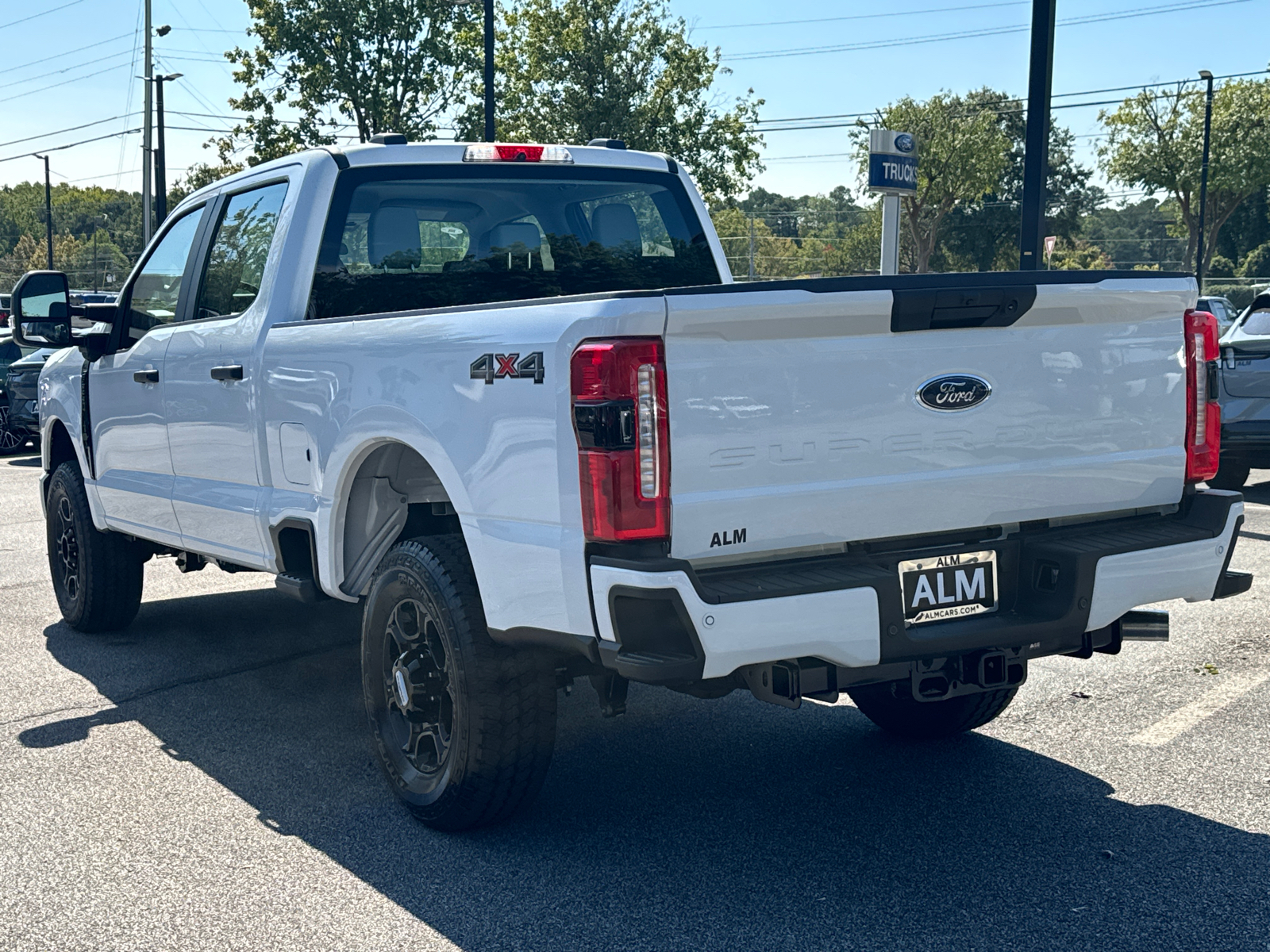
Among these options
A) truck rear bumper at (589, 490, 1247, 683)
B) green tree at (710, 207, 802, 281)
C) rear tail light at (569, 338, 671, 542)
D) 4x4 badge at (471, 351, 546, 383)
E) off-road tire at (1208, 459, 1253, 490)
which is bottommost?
off-road tire at (1208, 459, 1253, 490)

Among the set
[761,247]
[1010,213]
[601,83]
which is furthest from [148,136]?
[761,247]

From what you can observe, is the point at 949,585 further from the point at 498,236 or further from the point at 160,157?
the point at 160,157

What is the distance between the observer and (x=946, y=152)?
A: 65.4 metres

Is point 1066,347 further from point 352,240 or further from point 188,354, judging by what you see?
point 188,354

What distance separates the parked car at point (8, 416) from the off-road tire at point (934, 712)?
14.7 meters

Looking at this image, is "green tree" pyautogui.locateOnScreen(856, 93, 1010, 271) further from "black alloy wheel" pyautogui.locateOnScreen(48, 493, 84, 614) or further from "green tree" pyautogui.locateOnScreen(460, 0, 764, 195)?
"black alloy wheel" pyautogui.locateOnScreen(48, 493, 84, 614)

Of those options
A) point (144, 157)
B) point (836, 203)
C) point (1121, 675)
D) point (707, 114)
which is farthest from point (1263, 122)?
point (836, 203)

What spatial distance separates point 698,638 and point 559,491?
0.52 metres

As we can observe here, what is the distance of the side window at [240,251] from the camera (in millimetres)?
5332

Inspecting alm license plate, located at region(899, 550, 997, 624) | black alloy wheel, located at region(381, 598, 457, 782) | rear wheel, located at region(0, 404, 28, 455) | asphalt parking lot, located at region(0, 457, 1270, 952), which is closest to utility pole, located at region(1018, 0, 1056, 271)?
asphalt parking lot, located at region(0, 457, 1270, 952)

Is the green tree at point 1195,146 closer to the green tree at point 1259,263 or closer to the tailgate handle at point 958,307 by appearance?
the green tree at point 1259,263

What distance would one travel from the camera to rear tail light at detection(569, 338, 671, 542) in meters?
3.26

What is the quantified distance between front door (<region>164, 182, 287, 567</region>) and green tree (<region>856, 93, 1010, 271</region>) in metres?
61.3

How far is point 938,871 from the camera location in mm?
3770
